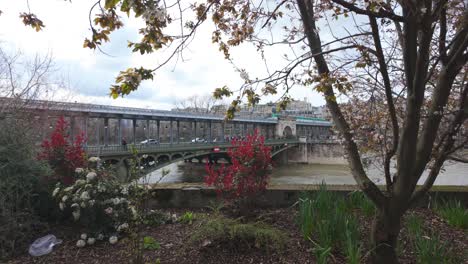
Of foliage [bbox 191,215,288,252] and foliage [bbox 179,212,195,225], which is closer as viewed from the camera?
foliage [bbox 191,215,288,252]

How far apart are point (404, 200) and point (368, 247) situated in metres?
0.67

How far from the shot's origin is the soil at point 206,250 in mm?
2707

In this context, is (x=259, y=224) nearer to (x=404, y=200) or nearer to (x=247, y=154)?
(x=247, y=154)

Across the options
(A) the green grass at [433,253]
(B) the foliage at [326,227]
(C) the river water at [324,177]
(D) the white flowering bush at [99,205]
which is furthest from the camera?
(C) the river water at [324,177]

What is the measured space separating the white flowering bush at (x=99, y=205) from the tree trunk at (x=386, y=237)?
91.2 inches

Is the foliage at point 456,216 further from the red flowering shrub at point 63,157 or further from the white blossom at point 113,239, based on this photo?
→ the red flowering shrub at point 63,157

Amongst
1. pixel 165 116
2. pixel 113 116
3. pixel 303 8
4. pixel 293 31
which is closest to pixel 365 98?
pixel 293 31

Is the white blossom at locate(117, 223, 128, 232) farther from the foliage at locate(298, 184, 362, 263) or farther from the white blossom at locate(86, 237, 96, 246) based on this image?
the foliage at locate(298, 184, 362, 263)

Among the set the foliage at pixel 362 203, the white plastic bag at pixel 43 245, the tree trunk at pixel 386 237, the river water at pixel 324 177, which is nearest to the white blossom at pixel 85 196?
the white plastic bag at pixel 43 245

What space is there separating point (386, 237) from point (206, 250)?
1524 millimetres

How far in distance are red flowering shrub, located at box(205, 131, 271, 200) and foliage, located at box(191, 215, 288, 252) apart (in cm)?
63

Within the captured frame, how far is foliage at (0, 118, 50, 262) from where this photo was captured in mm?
3127

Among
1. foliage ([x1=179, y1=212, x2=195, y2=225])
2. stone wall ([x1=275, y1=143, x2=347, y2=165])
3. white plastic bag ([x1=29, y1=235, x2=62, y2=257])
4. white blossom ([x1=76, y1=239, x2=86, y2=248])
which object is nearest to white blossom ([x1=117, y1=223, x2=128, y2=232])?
white blossom ([x1=76, y1=239, x2=86, y2=248])

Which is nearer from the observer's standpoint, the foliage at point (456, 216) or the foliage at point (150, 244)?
the foliage at point (150, 244)
